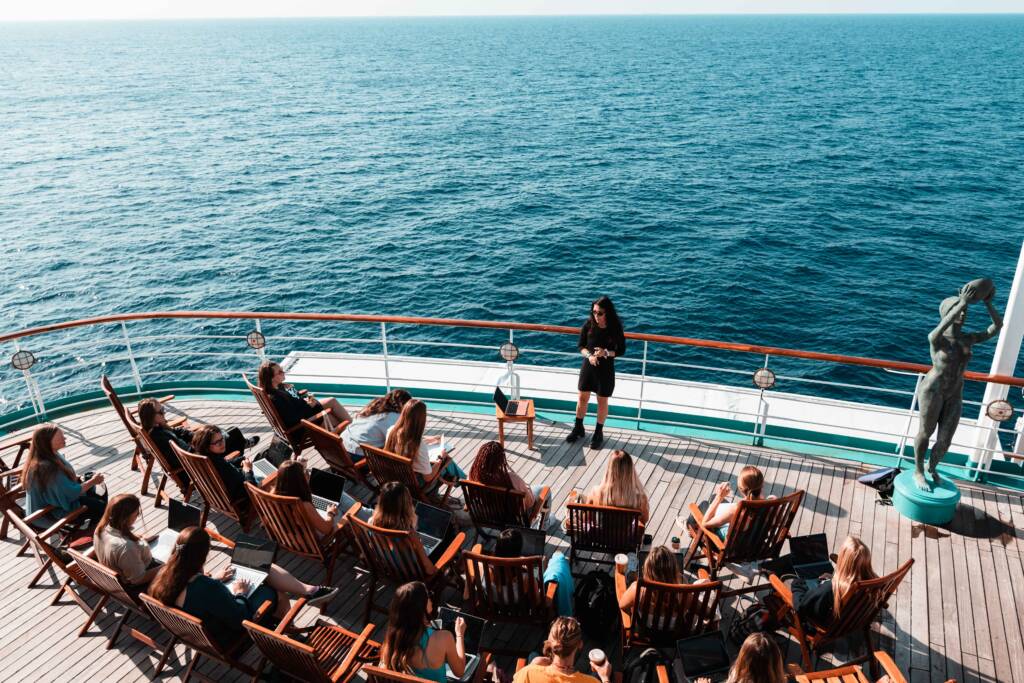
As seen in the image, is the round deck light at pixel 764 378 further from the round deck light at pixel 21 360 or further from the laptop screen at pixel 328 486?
the round deck light at pixel 21 360

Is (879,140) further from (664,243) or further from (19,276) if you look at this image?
(19,276)

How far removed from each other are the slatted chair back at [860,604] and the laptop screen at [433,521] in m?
2.56

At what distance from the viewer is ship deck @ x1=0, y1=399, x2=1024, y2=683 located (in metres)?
4.73

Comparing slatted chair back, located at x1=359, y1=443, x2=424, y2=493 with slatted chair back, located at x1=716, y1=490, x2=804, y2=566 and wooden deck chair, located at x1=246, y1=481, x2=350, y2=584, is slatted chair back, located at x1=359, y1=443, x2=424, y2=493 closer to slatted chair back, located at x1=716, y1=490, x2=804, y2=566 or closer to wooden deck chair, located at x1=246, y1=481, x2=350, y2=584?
wooden deck chair, located at x1=246, y1=481, x2=350, y2=584

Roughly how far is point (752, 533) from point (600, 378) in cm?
248

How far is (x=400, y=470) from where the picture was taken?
218 inches

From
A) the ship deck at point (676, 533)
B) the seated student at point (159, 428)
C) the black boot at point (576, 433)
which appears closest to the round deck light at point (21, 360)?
the ship deck at point (676, 533)

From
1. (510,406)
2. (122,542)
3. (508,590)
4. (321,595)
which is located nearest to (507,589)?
(508,590)

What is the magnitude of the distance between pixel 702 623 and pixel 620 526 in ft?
2.88

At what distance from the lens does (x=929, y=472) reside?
6.15m

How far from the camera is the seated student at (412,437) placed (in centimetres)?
552

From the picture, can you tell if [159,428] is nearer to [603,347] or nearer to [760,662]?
[603,347]

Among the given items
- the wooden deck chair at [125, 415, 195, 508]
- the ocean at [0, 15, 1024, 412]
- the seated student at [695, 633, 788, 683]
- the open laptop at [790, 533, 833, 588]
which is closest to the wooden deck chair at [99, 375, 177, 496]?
the wooden deck chair at [125, 415, 195, 508]

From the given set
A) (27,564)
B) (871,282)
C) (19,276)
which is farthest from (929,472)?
(19,276)
